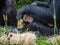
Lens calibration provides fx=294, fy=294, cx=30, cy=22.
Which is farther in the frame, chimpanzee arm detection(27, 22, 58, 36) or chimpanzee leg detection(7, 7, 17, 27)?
chimpanzee leg detection(7, 7, 17, 27)

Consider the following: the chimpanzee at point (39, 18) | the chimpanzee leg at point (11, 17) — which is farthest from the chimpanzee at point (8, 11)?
the chimpanzee at point (39, 18)

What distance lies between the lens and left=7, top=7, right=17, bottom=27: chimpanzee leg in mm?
4910

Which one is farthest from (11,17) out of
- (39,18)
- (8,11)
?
(39,18)

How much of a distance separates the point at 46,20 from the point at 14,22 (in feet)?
2.60

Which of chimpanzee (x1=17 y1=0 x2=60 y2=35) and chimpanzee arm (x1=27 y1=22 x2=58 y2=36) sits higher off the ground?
chimpanzee (x1=17 y1=0 x2=60 y2=35)

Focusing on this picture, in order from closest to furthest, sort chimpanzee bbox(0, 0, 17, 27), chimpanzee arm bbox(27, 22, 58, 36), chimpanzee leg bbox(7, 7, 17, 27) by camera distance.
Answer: chimpanzee arm bbox(27, 22, 58, 36)
chimpanzee bbox(0, 0, 17, 27)
chimpanzee leg bbox(7, 7, 17, 27)

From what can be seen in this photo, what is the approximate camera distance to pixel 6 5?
4.92m

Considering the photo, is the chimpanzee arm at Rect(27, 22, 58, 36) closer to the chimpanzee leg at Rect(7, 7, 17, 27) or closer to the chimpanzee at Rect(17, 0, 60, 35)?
the chimpanzee at Rect(17, 0, 60, 35)

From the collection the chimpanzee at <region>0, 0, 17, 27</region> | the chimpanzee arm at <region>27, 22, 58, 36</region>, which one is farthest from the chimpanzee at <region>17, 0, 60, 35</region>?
the chimpanzee at <region>0, 0, 17, 27</region>

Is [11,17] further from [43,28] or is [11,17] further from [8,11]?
[43,28]

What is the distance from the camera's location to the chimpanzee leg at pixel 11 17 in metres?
4.91

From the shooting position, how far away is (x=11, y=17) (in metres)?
4.98

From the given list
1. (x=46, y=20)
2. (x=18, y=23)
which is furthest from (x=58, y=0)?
(x=18, y=23)

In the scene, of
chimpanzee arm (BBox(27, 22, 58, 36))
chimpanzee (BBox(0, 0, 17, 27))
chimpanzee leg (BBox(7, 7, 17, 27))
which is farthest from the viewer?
chimpanzee leg (BBox(7, 7, 17, 27))
